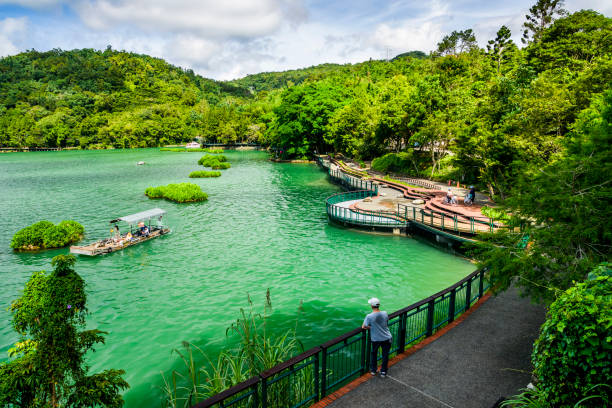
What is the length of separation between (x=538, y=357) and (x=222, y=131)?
395 ft

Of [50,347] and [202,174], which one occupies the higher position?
[50,347]

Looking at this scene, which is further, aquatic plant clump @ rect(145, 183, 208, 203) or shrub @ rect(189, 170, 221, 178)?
shrub @ rect(189, 170, 221, 178)

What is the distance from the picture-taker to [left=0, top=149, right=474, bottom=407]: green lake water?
13.6m

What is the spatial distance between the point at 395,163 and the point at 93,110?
136 metres

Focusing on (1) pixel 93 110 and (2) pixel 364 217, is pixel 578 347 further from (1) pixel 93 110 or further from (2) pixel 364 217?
(1) pixel 93 110

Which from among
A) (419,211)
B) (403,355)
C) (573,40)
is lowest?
(403,355)

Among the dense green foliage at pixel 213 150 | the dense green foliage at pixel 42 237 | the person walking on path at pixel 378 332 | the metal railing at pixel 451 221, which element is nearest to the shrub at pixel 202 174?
the dense green foliage at pixel 42 237

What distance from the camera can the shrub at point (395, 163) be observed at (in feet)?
147

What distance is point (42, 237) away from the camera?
79.7 ft

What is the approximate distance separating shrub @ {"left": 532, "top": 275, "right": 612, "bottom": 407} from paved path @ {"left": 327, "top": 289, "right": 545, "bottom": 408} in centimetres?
300

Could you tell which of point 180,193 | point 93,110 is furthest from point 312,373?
point 93,110

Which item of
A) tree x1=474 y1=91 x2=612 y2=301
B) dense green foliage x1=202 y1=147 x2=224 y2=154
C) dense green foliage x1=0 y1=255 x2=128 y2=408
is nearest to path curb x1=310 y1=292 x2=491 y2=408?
tree x1=474 y1=91 x2=612 y2=301

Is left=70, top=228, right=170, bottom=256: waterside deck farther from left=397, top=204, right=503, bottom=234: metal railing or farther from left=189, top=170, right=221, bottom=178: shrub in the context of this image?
left=189, top=170, right=221, bottom=178: shrub

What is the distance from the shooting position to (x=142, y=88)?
166750mm
